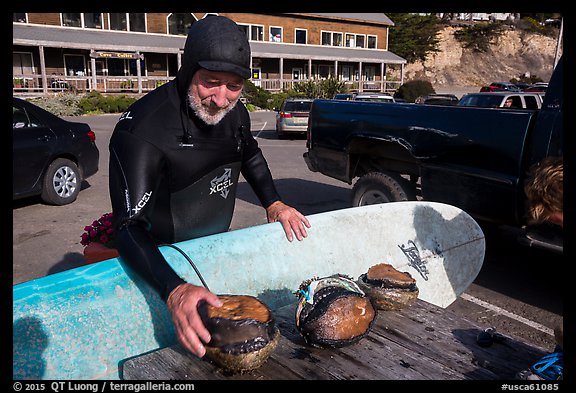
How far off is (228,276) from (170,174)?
79 centimetres

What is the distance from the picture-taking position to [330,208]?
7973 mm

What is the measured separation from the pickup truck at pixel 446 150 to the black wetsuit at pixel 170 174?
2.59m

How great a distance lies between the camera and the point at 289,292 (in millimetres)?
3326

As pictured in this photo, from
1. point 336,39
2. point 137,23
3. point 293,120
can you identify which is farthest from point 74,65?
point 293,120

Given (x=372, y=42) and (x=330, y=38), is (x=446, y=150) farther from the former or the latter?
(x=372, y=42)

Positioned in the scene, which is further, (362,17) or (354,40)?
(354,40)

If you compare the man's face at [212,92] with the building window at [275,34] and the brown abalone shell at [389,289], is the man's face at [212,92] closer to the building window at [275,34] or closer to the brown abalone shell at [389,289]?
the brown abalone shell at [389,289]

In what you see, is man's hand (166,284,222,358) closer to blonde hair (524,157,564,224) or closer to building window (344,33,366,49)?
blonde hair (524,157,564,224)

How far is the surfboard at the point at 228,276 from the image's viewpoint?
2.31 m

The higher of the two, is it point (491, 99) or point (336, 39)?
point (336, 39)

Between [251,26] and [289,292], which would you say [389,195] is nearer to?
[289,292]

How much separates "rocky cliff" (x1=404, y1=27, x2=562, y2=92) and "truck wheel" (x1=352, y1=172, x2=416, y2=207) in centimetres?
5810

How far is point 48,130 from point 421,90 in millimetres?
29983

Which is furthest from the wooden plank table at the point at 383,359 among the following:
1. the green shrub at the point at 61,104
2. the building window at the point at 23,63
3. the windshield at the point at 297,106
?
the building window at the point at 23,63
